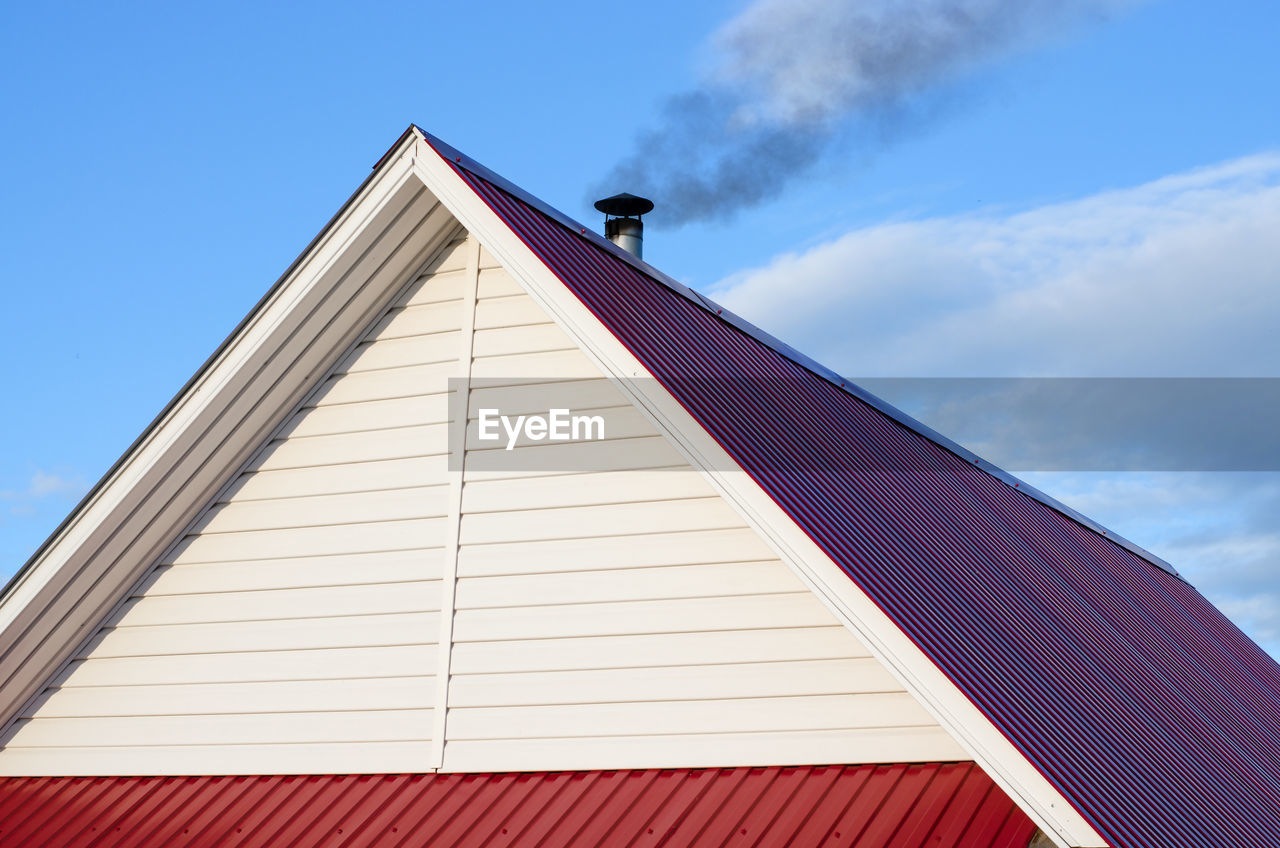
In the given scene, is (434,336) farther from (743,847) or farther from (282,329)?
(743,847)

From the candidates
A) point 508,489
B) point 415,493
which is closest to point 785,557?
point 508,489

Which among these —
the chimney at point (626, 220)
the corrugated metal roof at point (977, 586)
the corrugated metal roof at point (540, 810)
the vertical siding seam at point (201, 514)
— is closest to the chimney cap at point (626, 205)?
the chimney at point (626, 220)

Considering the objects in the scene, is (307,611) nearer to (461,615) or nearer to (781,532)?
(461,615)

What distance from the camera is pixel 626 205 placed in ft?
53.5

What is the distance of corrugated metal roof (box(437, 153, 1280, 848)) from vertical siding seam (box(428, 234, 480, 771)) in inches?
35.9

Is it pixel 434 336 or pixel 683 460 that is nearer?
pixel 683 460

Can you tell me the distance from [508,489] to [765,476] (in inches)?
100

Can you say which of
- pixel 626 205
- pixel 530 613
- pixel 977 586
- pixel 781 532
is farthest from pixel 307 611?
pixel 626 205

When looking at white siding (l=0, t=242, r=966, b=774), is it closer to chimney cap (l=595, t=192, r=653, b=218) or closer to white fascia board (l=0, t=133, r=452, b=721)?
white fascia board (l=0, t=133, r=452, b=721)

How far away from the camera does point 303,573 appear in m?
11.6

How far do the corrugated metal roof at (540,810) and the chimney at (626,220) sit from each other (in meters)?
7.53

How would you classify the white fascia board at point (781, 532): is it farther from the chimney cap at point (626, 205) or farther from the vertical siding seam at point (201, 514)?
the chimney cap at point (626, 205)

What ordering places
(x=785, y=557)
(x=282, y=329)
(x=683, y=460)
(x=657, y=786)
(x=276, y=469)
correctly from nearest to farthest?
(x=785, y=557)
(x=657, y=786)
(x=683, y=460)
(x=282, y=329)
(x=276, y=469)

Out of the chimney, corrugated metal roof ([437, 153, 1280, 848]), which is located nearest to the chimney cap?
the chimney
